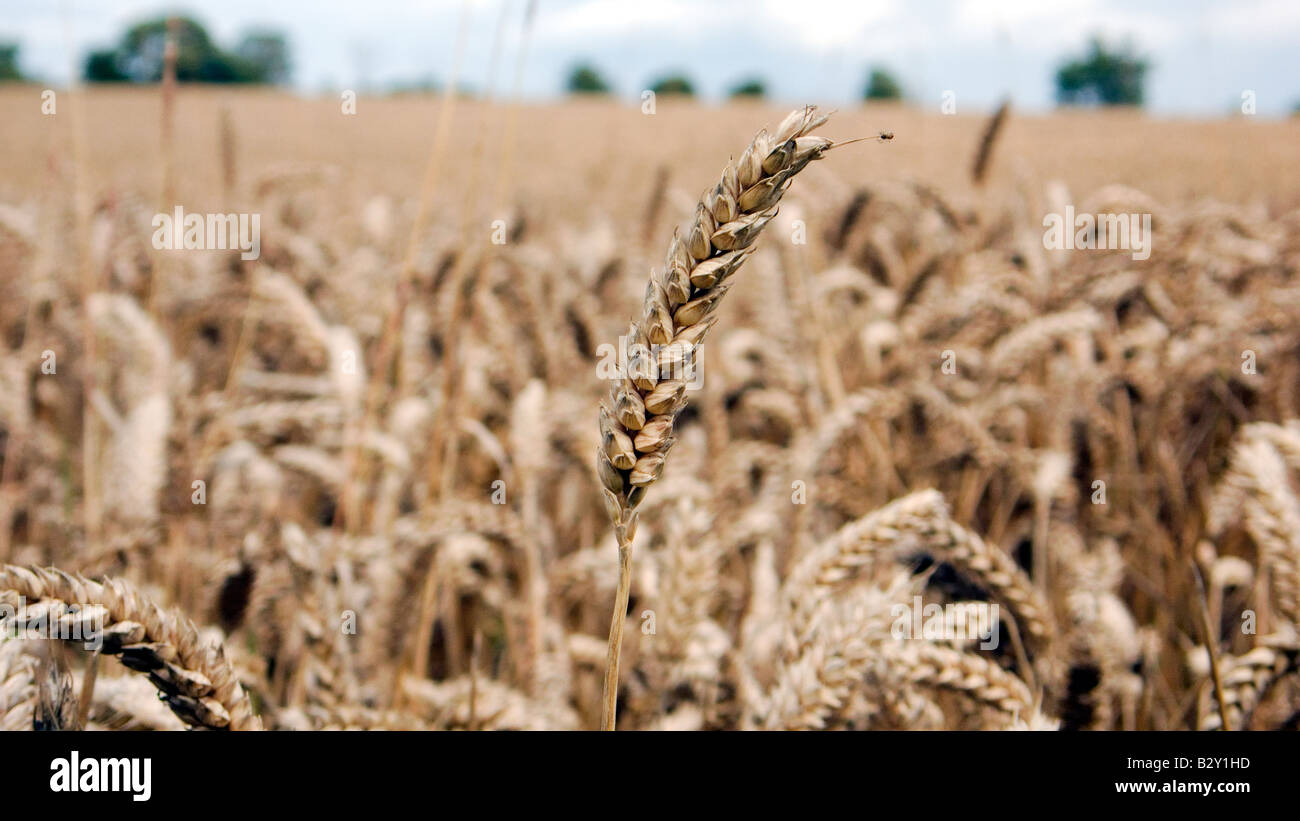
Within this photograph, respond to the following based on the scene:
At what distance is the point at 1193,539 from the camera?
1931 mm

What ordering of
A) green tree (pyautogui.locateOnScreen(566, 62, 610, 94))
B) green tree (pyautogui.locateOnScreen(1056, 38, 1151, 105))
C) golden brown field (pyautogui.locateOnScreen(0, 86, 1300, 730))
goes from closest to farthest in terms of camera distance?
1. golden brown field (pyautogui.locateOnScreen(0, 86, 1300, 730))
2. green tree (pyautogui.locateOnScreen(1056, 38, 1151, 105))
3. green tree (pyautogui.locateOnScreen(566, 62, 610, 94))

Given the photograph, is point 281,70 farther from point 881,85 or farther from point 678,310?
point 678,310

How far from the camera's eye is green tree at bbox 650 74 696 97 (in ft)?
150

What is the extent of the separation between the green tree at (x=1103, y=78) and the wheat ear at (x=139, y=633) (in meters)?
46.0

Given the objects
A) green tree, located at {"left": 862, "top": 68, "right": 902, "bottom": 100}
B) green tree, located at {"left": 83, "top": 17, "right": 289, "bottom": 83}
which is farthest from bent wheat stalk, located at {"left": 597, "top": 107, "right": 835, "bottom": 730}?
green tree, located at {"left": 862, "top": 68, "right": 902, "bottom": 100}

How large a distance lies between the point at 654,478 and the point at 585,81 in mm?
69470

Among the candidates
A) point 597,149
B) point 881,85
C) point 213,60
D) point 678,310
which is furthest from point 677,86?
point 678,310

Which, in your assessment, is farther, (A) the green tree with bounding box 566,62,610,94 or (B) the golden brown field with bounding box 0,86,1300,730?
(A) the green tree with bounding box 566,62,610,94

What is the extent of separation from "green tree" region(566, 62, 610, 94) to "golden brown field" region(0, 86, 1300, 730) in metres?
65.8

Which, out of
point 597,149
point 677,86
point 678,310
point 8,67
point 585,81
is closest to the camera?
point 678,310

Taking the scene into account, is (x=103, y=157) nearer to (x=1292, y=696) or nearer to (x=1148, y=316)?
(x=1148, y=316)

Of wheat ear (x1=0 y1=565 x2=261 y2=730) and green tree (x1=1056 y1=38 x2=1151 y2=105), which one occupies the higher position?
green tree (x1=1056 y1=38 x2=1151 y2=105)

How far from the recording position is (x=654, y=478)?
0.52 metres

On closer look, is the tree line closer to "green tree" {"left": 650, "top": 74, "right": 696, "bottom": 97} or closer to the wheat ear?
"green tree" {"left": 650, "top": 74, "right": 696, "bottom": 97}
